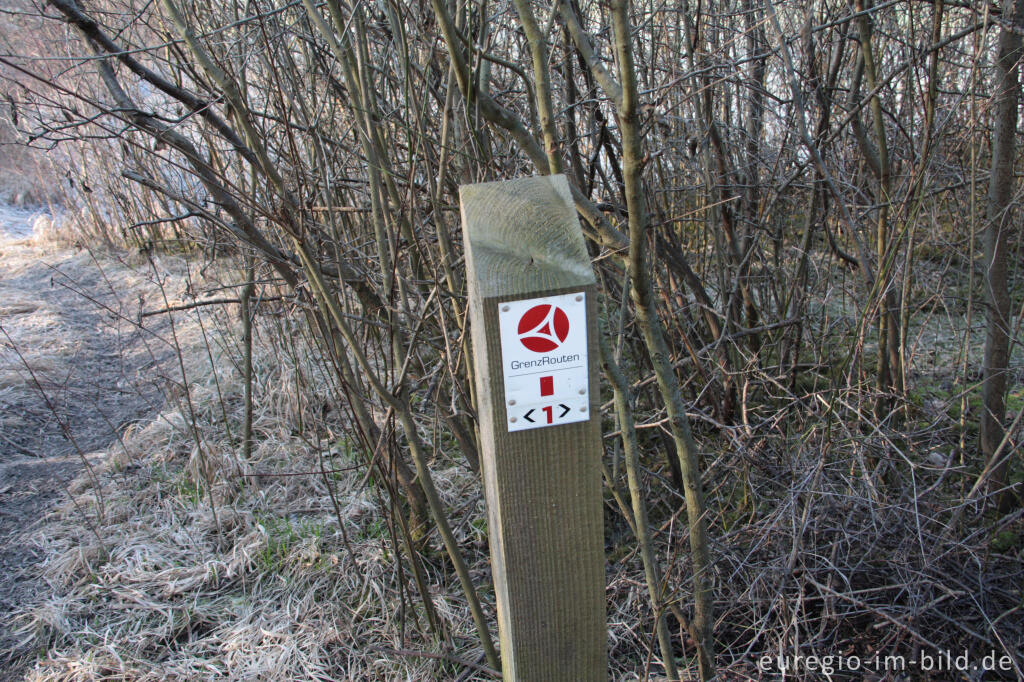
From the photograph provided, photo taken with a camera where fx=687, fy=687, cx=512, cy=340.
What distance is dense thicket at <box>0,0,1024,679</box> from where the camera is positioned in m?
1.98

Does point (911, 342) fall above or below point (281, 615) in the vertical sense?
above

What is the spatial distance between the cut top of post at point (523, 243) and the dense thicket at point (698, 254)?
318mm

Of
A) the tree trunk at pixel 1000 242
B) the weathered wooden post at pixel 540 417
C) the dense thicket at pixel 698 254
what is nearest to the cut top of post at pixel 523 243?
the weathered wooden post at pixel 540 417

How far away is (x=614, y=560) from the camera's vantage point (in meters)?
2.90

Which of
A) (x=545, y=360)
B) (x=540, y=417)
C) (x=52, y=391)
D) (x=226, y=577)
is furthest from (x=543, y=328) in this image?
(x=52, y=391)

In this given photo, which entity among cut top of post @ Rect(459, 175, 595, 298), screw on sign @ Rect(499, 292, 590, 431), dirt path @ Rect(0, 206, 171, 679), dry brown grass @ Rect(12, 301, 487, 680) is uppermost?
cut top of post @ Rect(459, 175, 595, 298)

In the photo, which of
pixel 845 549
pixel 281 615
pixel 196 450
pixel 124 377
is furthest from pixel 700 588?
pixel 124 377

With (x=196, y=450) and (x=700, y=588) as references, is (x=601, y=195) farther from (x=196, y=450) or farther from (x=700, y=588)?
(x=196, y=450)

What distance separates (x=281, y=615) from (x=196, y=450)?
1.47 metres

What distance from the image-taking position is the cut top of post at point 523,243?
112 centimetres

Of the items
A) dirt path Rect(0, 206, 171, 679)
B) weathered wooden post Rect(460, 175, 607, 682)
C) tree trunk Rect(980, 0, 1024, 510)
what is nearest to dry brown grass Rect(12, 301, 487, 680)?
dirt path Rect(0, 206, 171, 679)

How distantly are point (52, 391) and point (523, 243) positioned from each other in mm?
5165

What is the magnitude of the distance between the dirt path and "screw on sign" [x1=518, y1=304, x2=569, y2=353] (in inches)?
106

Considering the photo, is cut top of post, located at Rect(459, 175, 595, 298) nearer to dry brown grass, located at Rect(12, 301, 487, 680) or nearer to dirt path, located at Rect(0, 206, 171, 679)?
dry brown grass, located at Rect(12, 301, 487, 680)
